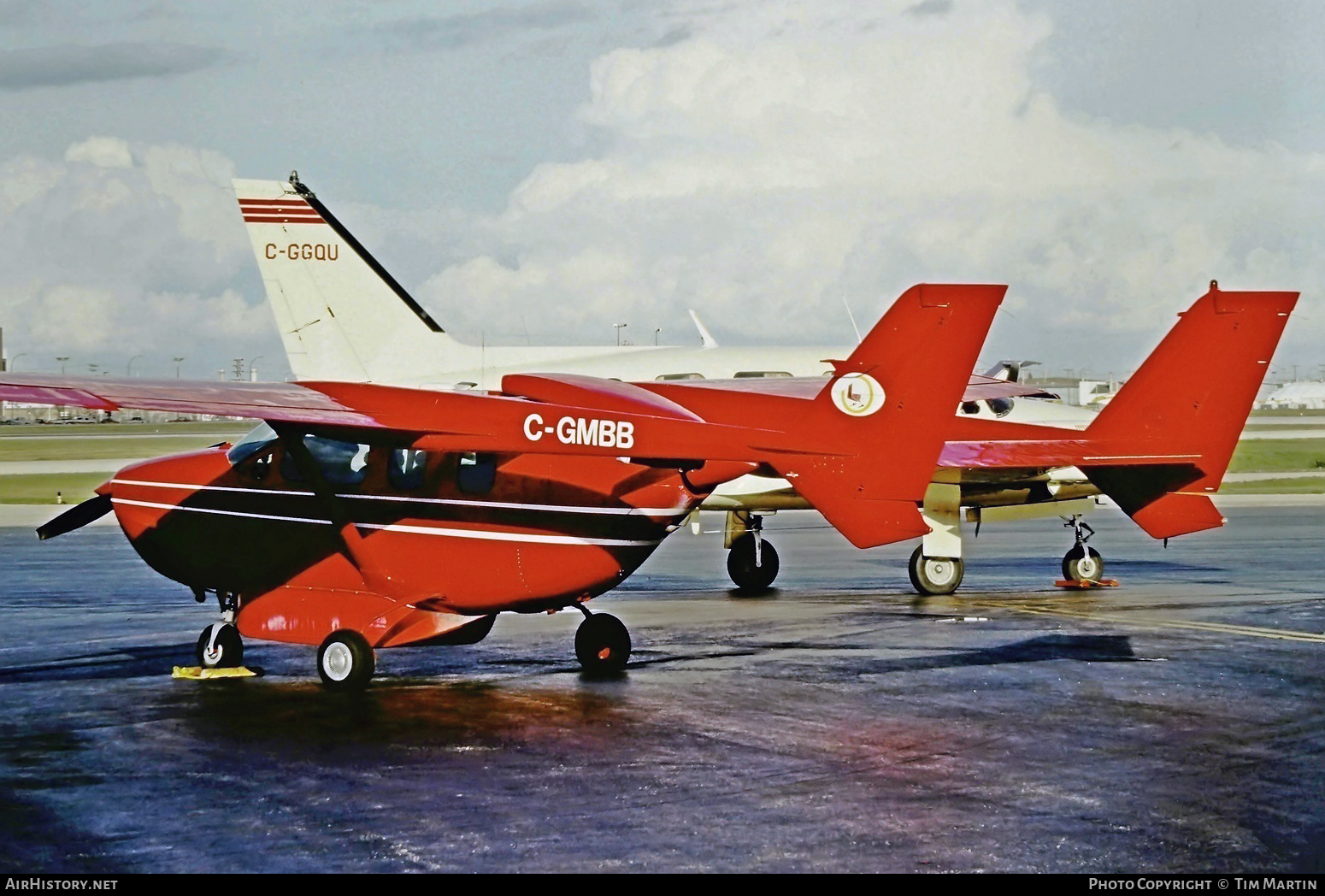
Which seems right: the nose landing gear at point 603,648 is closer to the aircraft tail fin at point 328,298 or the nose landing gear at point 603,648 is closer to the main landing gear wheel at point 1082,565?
the main landing gear wheel at point 1082,565

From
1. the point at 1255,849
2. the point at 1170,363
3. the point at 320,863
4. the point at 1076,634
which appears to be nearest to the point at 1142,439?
the point at 1170,363

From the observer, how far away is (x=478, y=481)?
1267cm

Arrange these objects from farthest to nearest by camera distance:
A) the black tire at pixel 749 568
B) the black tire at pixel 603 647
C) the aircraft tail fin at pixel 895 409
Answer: the black tire at pixel 749 568
the black tire at pixel 603 647
the aircraft tail fin at pixel 895 409

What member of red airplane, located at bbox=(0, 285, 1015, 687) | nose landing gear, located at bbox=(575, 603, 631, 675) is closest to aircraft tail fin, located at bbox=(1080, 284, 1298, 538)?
red airplane, located at bbox=(0, 285, 1015, 687)

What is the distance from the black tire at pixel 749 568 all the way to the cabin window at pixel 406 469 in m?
8.31

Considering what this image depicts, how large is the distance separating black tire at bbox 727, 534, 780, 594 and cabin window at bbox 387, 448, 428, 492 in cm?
831

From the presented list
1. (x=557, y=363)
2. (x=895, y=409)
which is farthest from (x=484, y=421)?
(x=557, y=363)

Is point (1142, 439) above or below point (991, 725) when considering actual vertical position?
above

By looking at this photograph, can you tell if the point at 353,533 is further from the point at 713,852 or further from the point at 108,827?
the point at 713,852

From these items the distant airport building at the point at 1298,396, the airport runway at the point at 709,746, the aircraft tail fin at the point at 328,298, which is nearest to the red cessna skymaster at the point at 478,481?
the airport runway at the point at 709,746

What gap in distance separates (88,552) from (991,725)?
20038 millimetres

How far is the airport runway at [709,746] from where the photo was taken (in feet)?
25.9

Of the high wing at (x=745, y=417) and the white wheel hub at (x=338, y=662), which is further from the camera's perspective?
the white wheel hub at (x=338, y=662)

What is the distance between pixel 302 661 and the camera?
14289 millimetres
